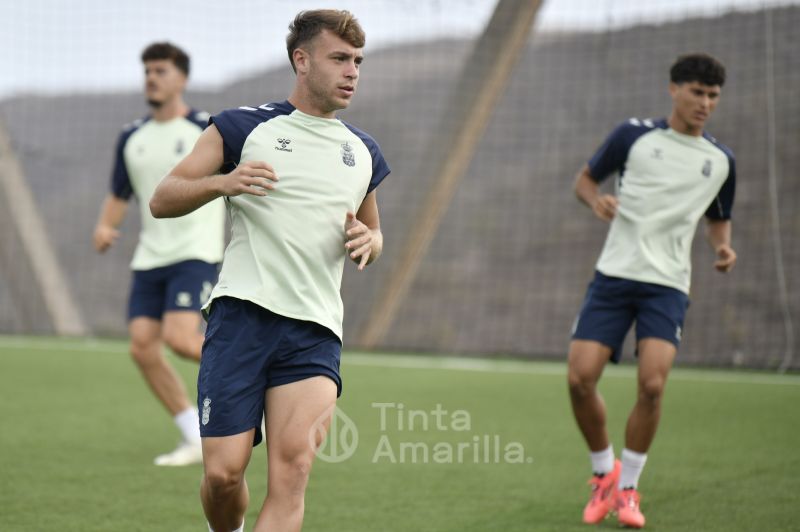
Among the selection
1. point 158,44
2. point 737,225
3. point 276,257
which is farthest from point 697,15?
point 276,257

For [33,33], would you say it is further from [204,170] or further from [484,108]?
[204,170]

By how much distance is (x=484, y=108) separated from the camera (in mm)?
13719

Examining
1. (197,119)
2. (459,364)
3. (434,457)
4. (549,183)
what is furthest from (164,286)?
(549,183)

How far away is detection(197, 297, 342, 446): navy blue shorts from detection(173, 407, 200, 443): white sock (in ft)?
10.2

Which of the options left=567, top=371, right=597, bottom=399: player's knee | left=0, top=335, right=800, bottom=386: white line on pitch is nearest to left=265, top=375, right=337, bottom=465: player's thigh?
left=567, top=371, right=597, bottom=399: player's knee

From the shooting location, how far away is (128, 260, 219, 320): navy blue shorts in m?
7.34

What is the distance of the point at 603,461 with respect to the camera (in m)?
5.99

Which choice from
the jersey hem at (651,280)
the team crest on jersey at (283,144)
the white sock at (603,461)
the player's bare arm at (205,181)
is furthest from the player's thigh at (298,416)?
the jersey hem at (651,280)

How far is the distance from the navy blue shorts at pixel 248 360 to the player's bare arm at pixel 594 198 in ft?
7.60

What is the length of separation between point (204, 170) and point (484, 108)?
9925 mm

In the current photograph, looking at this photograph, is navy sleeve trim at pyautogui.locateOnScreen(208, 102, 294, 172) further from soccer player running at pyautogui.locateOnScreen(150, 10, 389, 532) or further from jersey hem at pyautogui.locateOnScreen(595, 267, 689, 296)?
jersey hem at pyautogui.locateOnScreen(595, 267, 689, 296)

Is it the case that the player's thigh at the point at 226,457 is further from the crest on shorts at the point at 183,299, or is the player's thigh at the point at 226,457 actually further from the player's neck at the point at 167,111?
the player's neck at the point at 167,111

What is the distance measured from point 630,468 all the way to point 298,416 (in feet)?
7.89

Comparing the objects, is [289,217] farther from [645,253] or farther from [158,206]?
[645,253]
